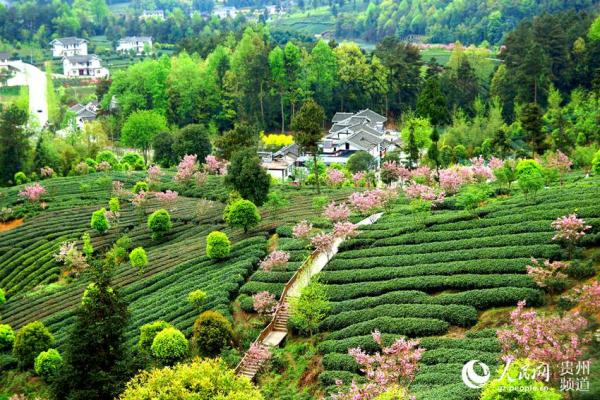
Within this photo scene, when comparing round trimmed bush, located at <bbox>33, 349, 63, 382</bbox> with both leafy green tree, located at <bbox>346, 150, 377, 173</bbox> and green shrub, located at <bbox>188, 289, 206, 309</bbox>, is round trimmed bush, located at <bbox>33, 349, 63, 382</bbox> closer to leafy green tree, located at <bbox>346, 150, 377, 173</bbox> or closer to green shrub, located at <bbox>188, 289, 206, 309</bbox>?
green shrub, located at <bbox>188, 289, 206, 309</bbox>

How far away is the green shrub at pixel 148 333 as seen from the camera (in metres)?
32.5

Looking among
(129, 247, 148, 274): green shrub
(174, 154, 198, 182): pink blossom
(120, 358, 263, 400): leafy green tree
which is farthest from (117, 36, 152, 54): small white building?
(120, 358, 263, 400): leafy green tree

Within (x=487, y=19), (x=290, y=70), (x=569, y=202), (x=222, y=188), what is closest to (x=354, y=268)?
(x=569, y=202)

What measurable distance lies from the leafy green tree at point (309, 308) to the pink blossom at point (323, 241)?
5.46 meters

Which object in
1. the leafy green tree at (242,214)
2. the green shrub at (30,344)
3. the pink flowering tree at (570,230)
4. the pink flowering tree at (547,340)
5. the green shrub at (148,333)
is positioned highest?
the pink flowering tree at (570,230)

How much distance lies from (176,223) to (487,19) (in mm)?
104247

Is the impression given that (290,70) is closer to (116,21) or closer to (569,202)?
(569,202)

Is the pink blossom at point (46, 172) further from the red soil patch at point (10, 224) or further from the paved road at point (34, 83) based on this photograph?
the paved road at point (34, 83)

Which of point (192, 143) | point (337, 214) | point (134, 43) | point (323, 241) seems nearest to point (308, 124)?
point (337, 214)

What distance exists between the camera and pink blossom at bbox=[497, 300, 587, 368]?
66.3ft

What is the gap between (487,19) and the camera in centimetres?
13938

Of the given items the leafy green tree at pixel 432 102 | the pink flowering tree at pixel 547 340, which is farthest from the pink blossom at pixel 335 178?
the pink flowering tree at pixel 547 340

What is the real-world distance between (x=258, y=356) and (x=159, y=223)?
2197 cm

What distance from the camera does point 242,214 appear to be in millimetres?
43562
